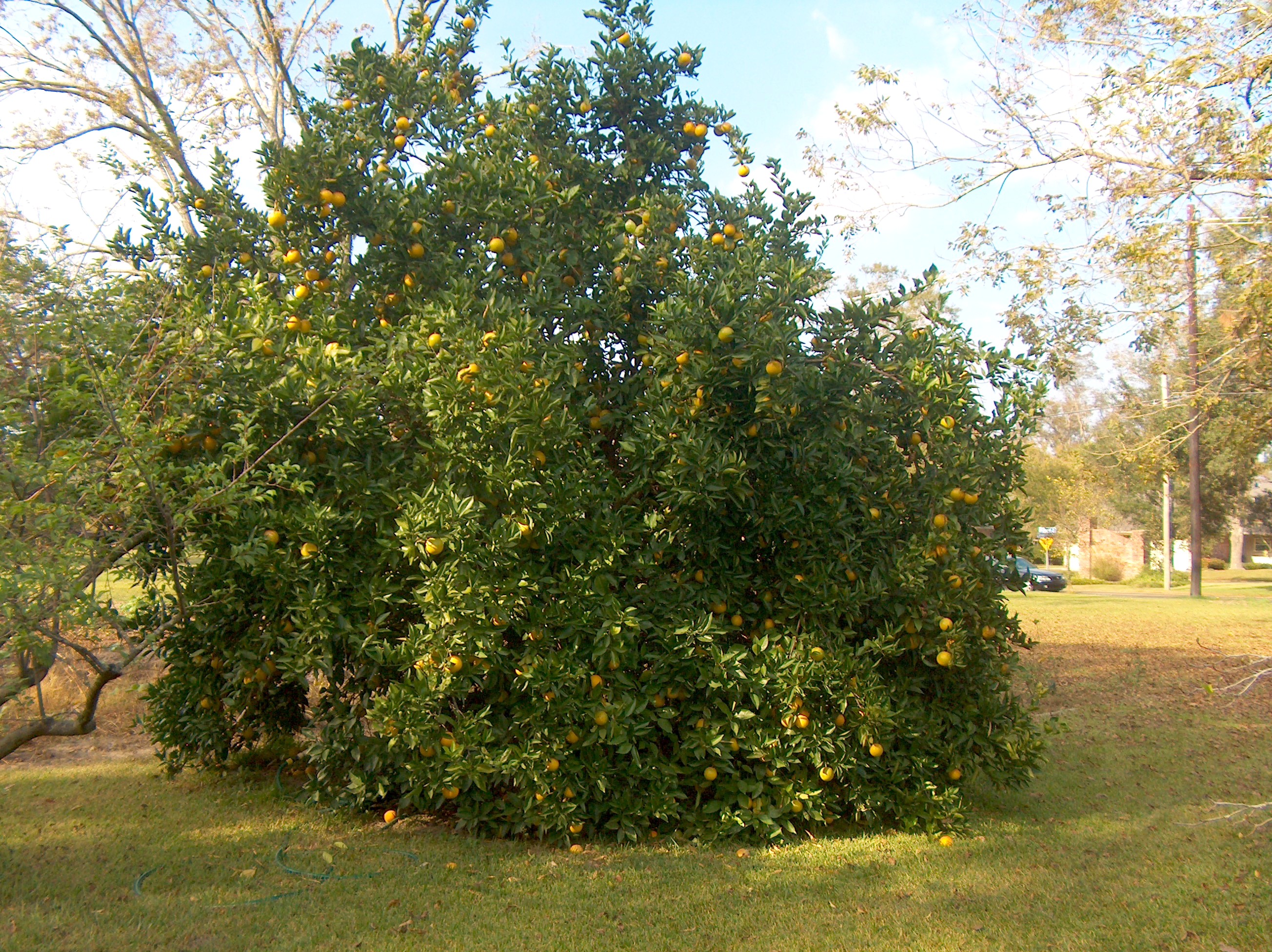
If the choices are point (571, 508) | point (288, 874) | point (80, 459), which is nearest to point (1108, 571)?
point (571, 508)

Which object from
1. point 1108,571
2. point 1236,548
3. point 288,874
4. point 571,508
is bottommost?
point 288,874

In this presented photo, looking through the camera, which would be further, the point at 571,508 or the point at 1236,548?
the point at 1236,548

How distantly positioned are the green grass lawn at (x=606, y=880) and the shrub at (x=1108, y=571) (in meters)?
40.0

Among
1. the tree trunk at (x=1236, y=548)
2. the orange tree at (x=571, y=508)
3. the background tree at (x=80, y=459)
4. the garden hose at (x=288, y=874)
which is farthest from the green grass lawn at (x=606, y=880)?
the tree trunk at (x=1236, y=548)

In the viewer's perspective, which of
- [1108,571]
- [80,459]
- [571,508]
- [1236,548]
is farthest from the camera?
[1236,548]

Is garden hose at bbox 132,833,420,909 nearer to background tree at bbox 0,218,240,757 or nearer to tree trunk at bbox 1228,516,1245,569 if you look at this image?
background tree at bbox 0,218,240,757

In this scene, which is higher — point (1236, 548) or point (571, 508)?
point (1236, 548)

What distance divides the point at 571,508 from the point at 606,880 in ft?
6.65

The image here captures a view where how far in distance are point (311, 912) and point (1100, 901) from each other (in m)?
3.98

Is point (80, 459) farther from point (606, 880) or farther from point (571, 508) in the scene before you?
point (606, 880)

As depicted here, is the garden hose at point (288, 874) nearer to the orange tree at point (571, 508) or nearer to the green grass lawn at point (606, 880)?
the green grass lawn at point (606, 880)

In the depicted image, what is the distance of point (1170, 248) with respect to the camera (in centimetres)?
913

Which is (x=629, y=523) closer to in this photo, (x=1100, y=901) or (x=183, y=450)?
(x=183, y=450)

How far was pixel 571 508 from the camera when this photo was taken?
5449 millimetres
